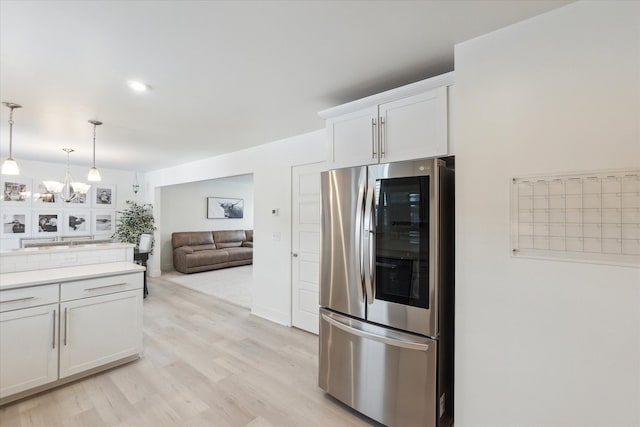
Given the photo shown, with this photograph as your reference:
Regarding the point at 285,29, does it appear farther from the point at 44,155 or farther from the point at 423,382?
the point at 44,155

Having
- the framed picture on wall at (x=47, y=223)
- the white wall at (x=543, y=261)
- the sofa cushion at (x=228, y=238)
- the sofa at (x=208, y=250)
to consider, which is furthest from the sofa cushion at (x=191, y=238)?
the white wall at (x=543, y=261)

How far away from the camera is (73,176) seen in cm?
606

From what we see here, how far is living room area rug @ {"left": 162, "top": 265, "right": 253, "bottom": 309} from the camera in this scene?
507 cm

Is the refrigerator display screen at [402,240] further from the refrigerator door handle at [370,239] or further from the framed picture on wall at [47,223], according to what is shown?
the framed picture on wall at [47,223]

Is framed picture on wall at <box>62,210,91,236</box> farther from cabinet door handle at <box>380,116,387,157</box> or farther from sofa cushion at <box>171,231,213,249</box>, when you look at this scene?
cabinet door handle at <box>380,116,387,157</box>

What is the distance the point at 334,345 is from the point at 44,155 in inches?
241

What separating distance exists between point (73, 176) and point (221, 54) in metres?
6.17

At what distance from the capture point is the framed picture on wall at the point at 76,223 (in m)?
5.99

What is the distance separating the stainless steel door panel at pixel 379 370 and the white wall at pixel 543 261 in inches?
8.2

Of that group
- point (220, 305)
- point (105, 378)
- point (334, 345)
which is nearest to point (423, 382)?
point (334, 345)

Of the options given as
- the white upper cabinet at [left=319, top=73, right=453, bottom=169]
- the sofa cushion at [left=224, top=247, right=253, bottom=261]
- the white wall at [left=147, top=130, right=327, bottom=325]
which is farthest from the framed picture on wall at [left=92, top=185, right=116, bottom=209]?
the white upper cabinet at [left=319, top=73, right=453, bottom=169]

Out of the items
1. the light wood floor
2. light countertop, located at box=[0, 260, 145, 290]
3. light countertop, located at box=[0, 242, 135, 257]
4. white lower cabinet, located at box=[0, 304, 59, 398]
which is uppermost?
light countertop, located at box=[0, 242, 135, 257]

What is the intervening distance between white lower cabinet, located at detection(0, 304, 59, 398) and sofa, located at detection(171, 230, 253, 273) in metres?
4.56

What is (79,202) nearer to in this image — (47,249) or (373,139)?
(47,249)
